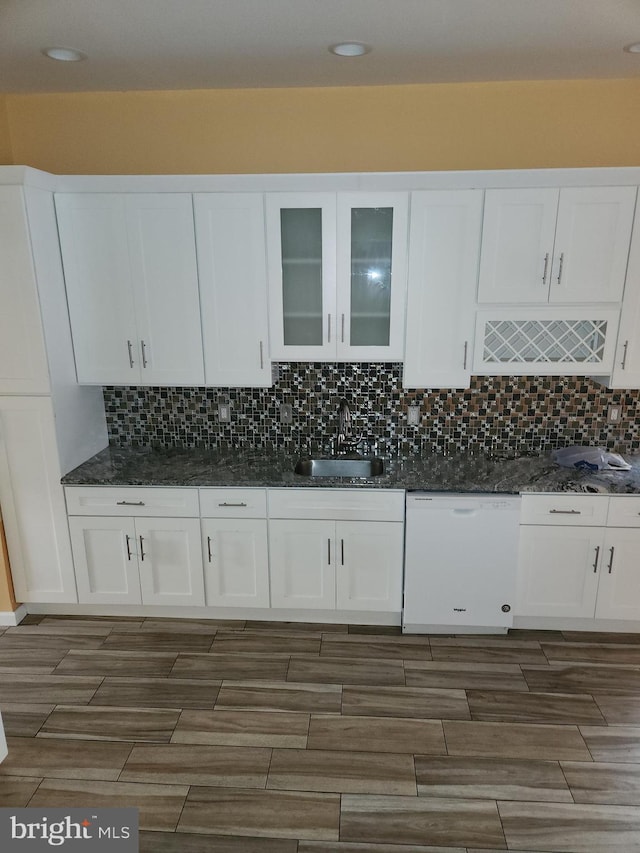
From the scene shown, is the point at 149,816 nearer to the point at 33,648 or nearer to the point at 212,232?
the point at 33,648

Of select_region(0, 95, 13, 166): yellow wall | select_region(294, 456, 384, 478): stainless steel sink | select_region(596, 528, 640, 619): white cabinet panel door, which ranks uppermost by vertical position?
select_region(0, 95, 13, 166): yellow wall

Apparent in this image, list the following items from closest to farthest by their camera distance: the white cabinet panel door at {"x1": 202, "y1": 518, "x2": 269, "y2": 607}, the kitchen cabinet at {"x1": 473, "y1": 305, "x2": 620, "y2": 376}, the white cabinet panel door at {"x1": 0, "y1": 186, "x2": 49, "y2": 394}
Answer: the white cabinet panel door at {"x1": 0, "y1": 186, "x2": 49, "y2": 394}, the kitchen cabinet at {"x1": 473, "y1": 305, "x2": 620, "y2": 376}, the white cabinet panel door at {"x1": 202, "y1": 518, "x2": 269, "y2": 607}

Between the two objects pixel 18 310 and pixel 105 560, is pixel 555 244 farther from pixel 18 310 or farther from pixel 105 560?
pixel 105 560

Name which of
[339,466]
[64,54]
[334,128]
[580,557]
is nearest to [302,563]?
[339,466]

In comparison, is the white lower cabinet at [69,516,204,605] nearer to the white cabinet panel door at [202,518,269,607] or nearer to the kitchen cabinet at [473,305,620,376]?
the white cabinet panel door at [202,518,269,607]

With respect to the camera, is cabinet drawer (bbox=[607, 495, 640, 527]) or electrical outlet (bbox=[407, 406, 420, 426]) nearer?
cabinet drawer (bbox=[607, 495, 640, 527])

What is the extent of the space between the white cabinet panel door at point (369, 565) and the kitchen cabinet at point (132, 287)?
1182mm

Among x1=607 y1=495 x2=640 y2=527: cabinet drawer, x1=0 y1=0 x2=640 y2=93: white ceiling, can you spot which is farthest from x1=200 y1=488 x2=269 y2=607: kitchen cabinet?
x1=0 y1=0 x2=640 y2=93: white ceiling

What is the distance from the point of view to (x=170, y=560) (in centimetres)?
291

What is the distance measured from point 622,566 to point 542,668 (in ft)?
2.18

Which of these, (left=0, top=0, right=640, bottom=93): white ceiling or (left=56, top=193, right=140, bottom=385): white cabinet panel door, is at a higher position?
(left=0, top=0, right=640, bottom=93): white ceiling

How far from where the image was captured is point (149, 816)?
6.23 feet

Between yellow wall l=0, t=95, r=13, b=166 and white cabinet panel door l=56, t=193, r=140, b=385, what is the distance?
0.58 m

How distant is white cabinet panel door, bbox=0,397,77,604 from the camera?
109 inches
